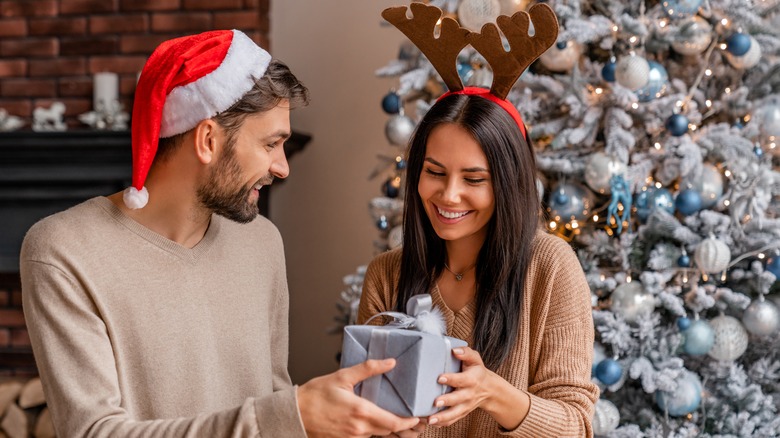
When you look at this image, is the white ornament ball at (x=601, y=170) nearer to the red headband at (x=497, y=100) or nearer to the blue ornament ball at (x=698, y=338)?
A: the blue ornament ball at (x=698, y=338)

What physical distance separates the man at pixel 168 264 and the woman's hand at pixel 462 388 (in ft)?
1.33

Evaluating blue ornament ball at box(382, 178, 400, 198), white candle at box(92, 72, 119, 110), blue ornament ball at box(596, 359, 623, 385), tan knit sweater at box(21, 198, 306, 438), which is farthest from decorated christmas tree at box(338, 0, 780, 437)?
white candle at box(92, 72, 119, 110)

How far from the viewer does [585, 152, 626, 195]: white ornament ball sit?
2490 mm

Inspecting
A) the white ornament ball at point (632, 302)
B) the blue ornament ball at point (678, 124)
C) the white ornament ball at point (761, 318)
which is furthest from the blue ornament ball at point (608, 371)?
the blue ornament ball at point (678, 124)

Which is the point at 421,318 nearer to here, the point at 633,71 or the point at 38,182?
the point at 633,71

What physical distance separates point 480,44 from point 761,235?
1.33m

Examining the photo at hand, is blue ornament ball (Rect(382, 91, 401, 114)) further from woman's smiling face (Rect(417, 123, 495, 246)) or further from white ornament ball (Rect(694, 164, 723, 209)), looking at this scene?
woman's smiling face (Rect(417, 123, 495, 246))

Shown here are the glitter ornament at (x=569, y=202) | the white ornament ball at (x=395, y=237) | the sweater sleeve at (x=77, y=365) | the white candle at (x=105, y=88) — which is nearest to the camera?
the sweater sleeve at (x=77, y=365)

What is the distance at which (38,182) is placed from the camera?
11.2ft

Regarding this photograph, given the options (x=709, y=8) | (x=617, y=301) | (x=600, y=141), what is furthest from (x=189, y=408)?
(x=709, y=8)

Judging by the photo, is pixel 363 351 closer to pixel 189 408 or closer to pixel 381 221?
pixel 189 408

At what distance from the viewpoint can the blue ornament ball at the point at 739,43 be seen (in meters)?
2.48

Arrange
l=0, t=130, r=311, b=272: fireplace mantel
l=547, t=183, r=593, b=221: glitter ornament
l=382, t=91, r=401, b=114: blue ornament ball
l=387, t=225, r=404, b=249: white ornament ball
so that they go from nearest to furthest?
l=547, t=183, r=593, b=221: glitter ornament → l=387, t=225, r=404, b=249: white ornament ball → l=382, t=91, r=401, b=114: blue ornament ball → l=0, t=130, r=311, b=272: fireplace mantel

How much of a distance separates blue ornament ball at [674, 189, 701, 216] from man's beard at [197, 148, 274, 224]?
4.70ft
